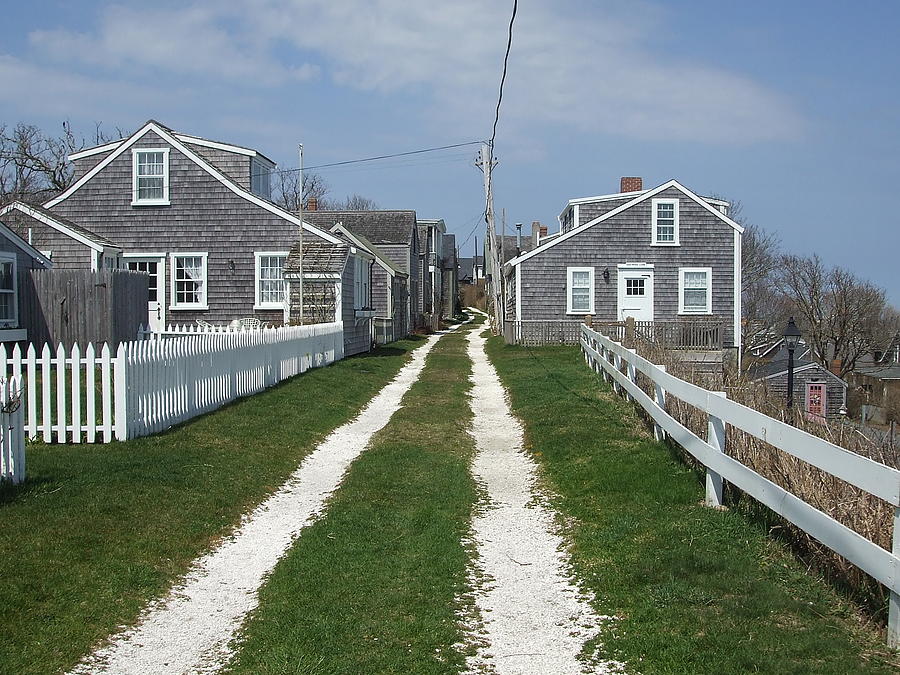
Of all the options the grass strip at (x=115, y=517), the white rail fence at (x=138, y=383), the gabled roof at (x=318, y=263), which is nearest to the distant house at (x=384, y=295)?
the gabled roof at (x=318, y=263)

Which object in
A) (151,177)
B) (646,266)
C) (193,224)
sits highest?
(151,177)

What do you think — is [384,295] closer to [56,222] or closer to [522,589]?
[56,222]

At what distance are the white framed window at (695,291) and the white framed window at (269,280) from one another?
48.7 feet

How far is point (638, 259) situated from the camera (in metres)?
33.4

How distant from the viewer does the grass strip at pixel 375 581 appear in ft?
16.8

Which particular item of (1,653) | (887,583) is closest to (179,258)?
(1,653)

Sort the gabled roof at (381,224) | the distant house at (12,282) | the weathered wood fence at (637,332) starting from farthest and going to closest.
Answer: the gabled roof at (381,224) < the weathered wood fence at (637,332) < the distant house at (12,282)

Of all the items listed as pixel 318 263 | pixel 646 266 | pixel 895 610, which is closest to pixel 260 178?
pixel 318 263

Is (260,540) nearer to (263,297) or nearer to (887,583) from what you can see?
(887,583)

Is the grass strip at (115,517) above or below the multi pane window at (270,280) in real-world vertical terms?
below

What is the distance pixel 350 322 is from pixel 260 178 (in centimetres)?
586

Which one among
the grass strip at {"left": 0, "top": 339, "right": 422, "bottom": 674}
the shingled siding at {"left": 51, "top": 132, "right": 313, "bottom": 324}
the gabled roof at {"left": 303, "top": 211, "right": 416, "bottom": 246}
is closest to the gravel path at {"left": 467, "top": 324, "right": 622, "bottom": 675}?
the grass strip at {"left": 0, "top": 339, "right": 422, "bottom": 674}

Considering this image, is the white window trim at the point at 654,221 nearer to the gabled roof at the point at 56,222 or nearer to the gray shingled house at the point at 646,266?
the gray shingled house at the point at 646,266

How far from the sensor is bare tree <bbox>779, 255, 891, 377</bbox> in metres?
59.6
